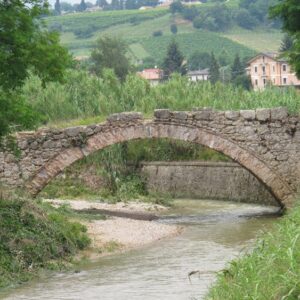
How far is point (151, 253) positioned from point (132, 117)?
6248 mm

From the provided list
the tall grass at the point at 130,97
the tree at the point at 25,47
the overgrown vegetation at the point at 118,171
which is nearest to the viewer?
the tree at the point at 25,47

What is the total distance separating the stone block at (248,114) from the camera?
27750mm

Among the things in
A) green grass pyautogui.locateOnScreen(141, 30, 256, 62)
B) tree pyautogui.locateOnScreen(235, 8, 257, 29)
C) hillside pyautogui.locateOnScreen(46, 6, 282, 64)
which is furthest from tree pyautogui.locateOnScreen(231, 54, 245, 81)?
tree pyautogui.locateOnScreen(235, 8, 257, 29)

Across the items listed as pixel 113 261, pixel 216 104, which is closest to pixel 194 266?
pixel 113 261

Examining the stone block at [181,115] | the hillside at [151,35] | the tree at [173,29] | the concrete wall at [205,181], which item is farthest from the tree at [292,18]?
the tree at [173,29]

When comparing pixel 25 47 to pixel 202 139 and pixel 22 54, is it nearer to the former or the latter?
pixel 22 54

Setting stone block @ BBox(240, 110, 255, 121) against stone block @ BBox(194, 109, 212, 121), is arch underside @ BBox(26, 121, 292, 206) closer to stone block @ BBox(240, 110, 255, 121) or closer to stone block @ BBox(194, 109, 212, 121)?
stone block @ BBox(194, 109, 212, 121)

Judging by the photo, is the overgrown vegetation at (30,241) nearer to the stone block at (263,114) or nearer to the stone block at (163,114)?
the stone block at (163,114)

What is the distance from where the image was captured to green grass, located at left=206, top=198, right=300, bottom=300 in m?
11.4

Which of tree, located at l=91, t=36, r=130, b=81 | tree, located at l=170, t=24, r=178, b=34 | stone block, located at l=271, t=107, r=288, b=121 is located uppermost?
tree, located at l=170, t=24, r=178, b=34

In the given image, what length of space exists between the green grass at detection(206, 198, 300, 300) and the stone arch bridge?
41.8ft

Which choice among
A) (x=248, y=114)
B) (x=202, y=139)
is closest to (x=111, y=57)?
(x=202, y=139)

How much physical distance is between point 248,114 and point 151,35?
341 feet

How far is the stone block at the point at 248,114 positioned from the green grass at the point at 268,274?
12.7 m
